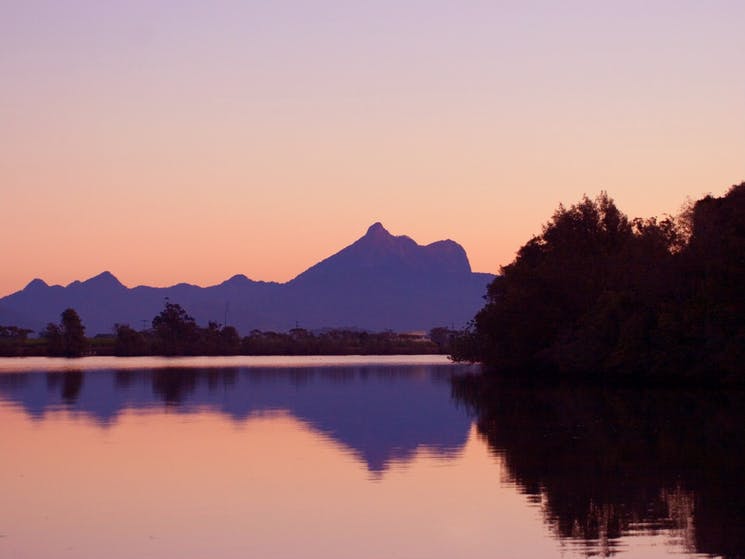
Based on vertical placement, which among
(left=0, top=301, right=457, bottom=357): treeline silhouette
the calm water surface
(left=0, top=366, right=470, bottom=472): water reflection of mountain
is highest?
(left=0, top=301, right=457, bottom=357): treeline silhouette

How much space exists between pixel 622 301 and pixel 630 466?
41.7 m

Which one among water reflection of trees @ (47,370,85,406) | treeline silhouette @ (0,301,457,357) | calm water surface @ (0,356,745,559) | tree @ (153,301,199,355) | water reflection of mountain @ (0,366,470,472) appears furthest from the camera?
tree @ (153,301,199,355)

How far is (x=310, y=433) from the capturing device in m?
31.2

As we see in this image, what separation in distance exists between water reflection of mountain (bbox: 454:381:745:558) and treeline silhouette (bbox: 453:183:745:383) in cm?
1197

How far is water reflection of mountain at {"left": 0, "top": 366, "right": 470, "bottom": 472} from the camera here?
97.8 feet

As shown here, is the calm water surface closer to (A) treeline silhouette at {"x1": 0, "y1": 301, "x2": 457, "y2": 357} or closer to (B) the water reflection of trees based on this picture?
(B) the water reflection of trees

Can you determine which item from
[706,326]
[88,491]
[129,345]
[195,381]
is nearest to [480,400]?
[706,326]

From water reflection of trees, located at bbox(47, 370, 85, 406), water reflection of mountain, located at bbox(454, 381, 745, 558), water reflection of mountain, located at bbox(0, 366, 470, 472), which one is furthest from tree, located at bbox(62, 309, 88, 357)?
water reflection of mountain, located at bbox(454, 381, 745, 558)

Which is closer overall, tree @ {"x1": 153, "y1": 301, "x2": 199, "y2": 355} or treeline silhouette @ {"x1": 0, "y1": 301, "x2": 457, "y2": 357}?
treeline silhouette @ {"x1": 0, "y1": 301, "x2": 457, "y2": 357}

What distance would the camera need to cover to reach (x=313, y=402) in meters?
46.0

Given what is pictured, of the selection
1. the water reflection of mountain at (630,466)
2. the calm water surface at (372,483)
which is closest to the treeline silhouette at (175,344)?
the water reflection of mountain at (630,466)

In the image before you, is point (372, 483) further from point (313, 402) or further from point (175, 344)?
point (175, 344)

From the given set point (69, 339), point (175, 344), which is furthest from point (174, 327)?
point (69, 339)

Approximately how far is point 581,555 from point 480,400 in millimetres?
33656
